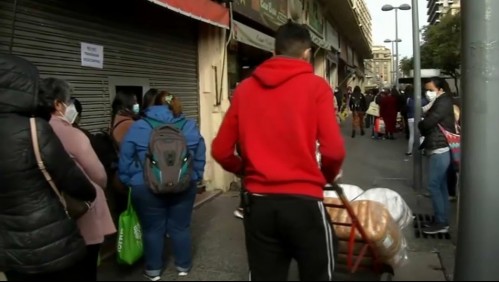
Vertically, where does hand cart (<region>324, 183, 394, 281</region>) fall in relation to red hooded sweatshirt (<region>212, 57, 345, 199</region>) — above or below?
below

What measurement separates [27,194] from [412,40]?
7.36 meters

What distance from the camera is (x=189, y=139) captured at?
430 centimetres

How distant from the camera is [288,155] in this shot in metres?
2.44

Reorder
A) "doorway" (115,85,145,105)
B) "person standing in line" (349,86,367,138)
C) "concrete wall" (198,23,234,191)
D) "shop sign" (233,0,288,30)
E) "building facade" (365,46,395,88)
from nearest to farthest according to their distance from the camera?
"doorway" (115,85,145,105)
"concrete wall" (198,23,234,191)
"shop sign" (233,0,288,30)
"person standing in line" (349,86,367,138)
"building facade" (365,46,395,88)

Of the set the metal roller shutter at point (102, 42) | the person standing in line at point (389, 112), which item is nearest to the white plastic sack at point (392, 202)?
the metal roller shutter at point (102, 42)

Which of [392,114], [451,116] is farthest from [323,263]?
[392,114]

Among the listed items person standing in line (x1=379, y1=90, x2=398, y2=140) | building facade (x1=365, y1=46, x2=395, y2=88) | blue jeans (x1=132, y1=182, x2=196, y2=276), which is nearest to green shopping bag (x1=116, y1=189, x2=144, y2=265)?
blue jeans (x1=132, y1=182, x2=196, y2=276)

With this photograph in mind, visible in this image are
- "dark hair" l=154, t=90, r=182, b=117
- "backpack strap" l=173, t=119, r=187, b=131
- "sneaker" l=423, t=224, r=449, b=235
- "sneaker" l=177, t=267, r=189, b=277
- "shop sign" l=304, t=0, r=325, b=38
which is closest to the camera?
"backpack strap" l=173, t=119, r=187, b=131

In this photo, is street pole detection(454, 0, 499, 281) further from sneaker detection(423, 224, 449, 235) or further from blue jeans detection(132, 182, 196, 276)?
sneaker detection(423, 224, 449, 235)

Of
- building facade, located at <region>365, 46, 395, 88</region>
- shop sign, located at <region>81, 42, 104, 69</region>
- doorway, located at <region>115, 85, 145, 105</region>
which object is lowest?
doorway, located at <region>115, 85, 145, 105</region>

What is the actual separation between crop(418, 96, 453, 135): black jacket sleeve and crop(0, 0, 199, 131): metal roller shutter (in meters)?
3.41

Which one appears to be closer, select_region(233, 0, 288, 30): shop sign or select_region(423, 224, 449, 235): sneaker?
select_region(423, 224, 449, 235): sneaker

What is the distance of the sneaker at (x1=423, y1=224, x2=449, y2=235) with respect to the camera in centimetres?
573

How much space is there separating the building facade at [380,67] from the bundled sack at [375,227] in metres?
55.7
